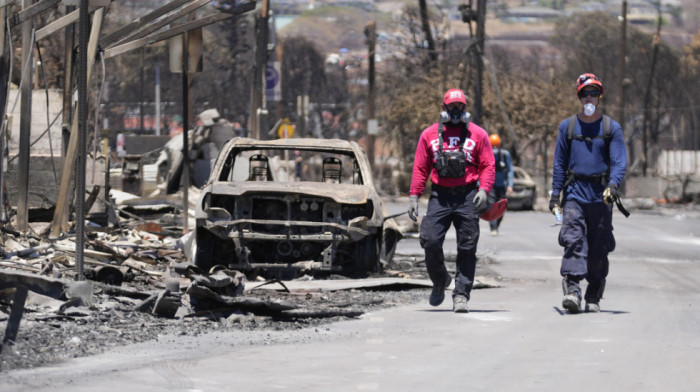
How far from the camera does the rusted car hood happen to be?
42.2ft

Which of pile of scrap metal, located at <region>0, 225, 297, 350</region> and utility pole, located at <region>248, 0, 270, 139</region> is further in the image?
utility pole, located at <region>248, 0, 270, 139</region>

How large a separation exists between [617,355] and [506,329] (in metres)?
1.53

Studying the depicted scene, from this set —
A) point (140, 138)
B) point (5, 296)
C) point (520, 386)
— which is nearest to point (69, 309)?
point (5, 296)

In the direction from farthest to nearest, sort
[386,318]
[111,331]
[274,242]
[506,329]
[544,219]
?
[544,219] < [274,242] < [386,318] < [506,329] < [111,331]

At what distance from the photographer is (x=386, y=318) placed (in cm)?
1020

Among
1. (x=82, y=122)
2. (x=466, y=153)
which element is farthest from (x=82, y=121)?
(x=466, y=153)

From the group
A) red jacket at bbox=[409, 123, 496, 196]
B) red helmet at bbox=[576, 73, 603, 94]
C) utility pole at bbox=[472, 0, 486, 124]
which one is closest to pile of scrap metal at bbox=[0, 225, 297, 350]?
red jacket at bbox=[409, 123, 496, 196]

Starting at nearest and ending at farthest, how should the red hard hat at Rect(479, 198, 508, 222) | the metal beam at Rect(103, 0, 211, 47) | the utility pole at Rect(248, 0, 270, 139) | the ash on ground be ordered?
the ash on ground < the red hard hat at Rect(479, 198, 508, 222) < the metal beam at Rect(103, 0, 211, 47) < the utility pole at Rect(248, 0, 270, 139)

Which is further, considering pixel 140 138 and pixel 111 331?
pixel 140 138

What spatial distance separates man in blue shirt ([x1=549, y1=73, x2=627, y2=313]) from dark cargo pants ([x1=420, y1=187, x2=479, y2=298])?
0.72 m

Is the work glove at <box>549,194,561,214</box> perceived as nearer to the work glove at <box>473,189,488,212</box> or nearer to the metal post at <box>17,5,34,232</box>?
the work glove at <box>473,189,488,212</box>

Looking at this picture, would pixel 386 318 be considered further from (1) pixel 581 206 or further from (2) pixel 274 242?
(2) pixel 274 242

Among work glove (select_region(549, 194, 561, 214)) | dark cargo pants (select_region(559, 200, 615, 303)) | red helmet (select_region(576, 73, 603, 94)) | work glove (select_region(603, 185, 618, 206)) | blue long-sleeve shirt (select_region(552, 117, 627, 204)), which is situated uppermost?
red helmet (select_region(576, 73, 603, 94))

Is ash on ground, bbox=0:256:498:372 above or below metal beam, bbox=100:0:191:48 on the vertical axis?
below
